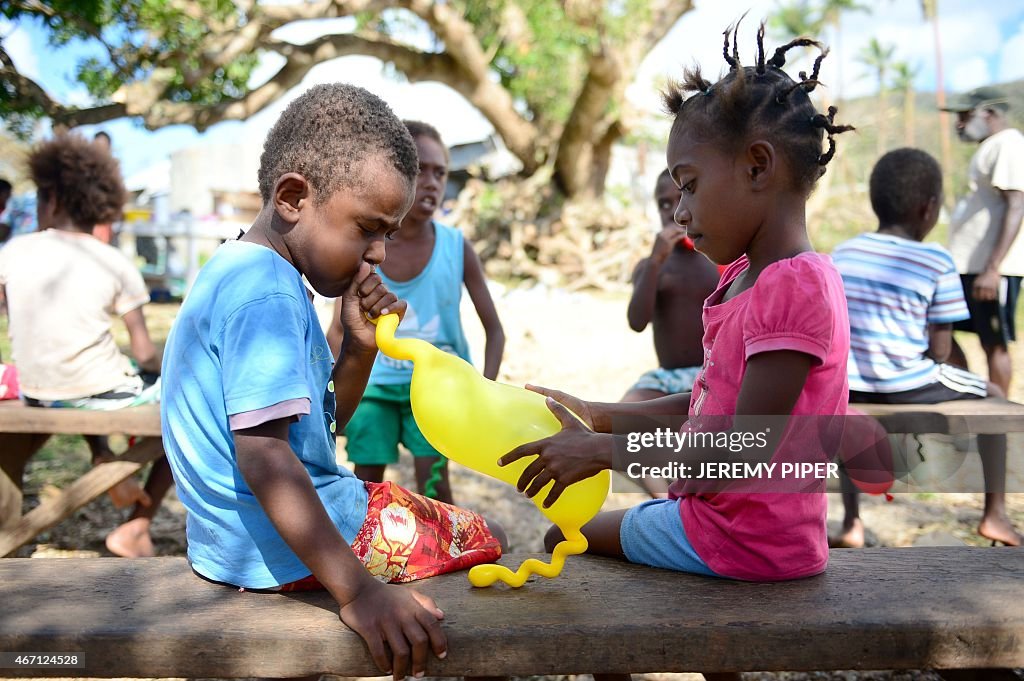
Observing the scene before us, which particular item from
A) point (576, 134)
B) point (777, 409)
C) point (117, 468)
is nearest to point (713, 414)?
point (777, 409)

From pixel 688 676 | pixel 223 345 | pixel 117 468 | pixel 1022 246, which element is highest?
pixel 1022 246

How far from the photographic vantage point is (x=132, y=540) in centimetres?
359

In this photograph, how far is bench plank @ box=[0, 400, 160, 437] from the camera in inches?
130

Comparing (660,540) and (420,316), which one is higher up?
(420,316)

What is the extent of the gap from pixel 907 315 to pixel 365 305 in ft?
8.76

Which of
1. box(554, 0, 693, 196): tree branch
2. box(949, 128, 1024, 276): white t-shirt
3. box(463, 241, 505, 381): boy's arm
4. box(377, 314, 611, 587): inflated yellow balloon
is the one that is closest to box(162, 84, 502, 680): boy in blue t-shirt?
box(377, 314, 611, 587): inflated yellow balloon

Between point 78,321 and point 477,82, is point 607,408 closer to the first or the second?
point 78,321

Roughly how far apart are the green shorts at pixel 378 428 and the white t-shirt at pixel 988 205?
3.37 meters

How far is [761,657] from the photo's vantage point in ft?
5.28

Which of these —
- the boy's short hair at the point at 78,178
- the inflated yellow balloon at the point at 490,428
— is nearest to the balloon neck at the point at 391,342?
the inflated yellow balloon at the point at 490,428

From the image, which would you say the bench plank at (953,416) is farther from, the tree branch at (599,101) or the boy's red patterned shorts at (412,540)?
the tree branch at (599,101)

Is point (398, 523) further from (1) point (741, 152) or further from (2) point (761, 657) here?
(1) point (741, 152)

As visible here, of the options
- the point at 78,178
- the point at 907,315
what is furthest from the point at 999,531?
the point at 78,178

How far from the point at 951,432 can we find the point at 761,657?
7.00ft
